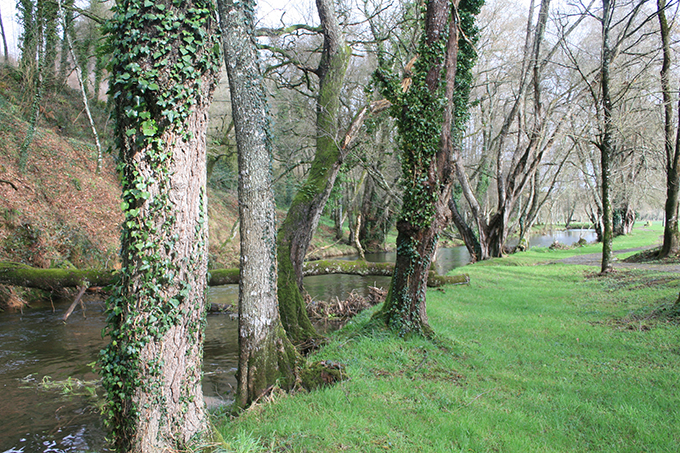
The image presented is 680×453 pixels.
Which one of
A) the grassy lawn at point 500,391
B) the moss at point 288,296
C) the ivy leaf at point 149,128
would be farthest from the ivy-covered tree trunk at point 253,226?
the moss at point 288,296

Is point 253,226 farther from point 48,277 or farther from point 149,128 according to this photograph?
point 48,277

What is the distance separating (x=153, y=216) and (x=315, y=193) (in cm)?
473

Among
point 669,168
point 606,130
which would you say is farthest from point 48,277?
point 669,168

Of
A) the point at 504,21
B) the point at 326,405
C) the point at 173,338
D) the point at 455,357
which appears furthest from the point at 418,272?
the point at 504,21

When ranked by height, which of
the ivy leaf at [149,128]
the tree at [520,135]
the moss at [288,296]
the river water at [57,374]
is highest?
the tree at [520,135]

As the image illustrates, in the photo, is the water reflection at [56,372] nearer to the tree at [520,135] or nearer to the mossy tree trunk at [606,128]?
the mossy tree trunk at [606,128]

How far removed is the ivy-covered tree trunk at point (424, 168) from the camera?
6938mm

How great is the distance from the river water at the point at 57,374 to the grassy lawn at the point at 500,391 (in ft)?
6.57

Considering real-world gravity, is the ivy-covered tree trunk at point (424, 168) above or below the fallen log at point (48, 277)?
above

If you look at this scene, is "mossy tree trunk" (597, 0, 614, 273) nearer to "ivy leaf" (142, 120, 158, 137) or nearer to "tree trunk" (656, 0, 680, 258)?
"tree trunk" (656, 0, 680, 258)

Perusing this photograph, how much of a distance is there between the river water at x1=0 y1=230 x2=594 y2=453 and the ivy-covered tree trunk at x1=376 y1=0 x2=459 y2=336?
3.45 metres

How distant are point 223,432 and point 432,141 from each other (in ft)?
18.1

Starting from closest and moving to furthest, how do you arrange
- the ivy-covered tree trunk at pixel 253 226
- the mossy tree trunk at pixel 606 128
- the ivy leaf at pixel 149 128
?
the ivy leaf at pixel 149 128, the ivy-covered tree trunk at pixel 253 226, the mossy tree trunk at pixel 606 128

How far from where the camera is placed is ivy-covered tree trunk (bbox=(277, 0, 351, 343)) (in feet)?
24.9
